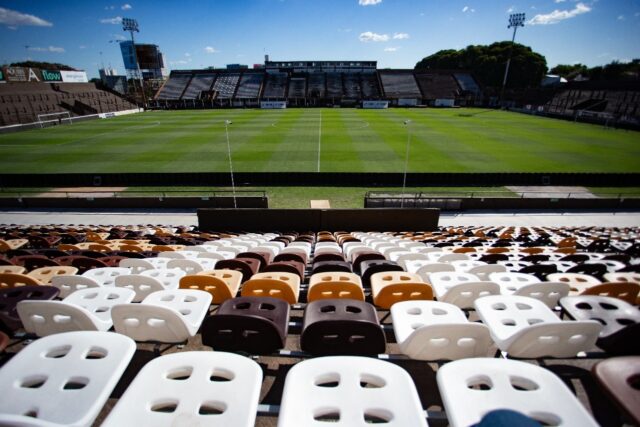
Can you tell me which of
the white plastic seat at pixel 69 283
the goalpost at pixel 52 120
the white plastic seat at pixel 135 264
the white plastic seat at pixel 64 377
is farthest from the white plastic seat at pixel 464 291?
the goalpost at pixel 52 120

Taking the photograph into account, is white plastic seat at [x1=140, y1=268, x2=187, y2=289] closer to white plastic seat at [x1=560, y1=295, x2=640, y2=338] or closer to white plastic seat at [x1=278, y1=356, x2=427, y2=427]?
white plastic seat at [x1=278, y1=356, x2=427, y2=427]

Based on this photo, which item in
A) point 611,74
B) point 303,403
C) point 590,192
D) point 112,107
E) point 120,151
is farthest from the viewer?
point 611,74

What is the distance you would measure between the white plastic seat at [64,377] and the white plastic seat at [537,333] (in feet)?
9.61

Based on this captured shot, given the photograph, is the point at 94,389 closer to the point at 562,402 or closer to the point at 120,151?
the point at 562,402

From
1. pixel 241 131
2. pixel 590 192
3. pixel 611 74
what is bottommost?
pixel 590 192

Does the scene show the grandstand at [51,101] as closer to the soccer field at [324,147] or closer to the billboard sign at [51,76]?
the billboard sign at [51,76]

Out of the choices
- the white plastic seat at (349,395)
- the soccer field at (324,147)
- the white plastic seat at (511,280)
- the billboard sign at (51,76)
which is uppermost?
the billboard sign at (51,76)

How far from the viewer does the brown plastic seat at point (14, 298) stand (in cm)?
299

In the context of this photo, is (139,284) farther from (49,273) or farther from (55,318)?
(49,273)

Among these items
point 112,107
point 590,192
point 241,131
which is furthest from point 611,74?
point 112,107

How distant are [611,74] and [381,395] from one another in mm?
120369

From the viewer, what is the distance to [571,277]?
182 inches

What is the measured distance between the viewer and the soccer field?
93.7ft

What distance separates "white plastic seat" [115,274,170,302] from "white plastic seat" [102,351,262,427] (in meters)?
2.19
